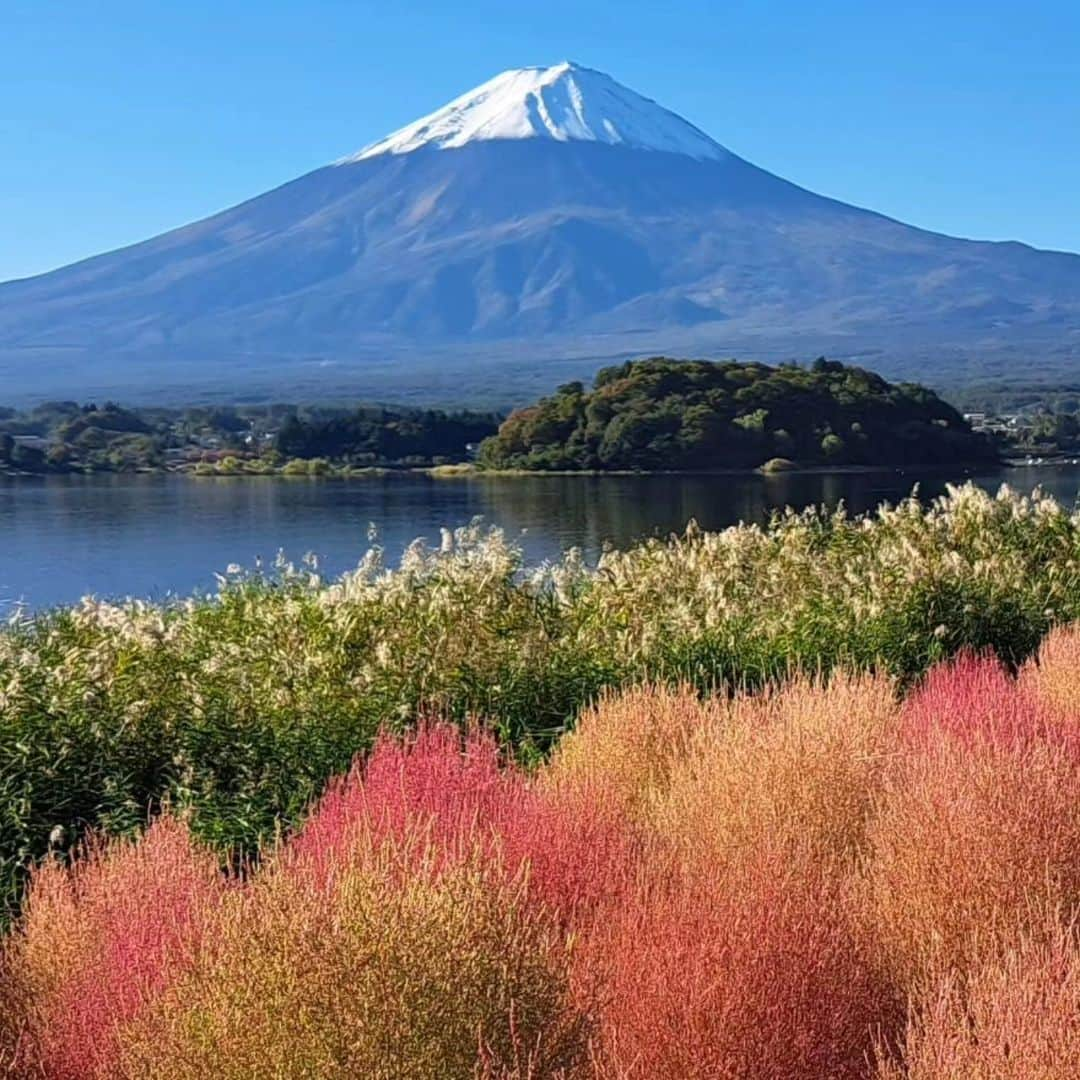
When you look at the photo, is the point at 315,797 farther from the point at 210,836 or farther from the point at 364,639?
the point at 364,639

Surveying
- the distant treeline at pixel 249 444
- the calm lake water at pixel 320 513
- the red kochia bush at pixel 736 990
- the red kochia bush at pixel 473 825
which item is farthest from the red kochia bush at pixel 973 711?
the distant treeline at pixel 249 444

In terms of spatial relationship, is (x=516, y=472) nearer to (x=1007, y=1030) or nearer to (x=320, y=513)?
(x=320, y=513)

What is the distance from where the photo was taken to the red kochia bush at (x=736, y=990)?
3.36 metres

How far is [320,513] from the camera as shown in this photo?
1294 inches

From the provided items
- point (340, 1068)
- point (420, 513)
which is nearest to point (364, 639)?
point (340, 1068)

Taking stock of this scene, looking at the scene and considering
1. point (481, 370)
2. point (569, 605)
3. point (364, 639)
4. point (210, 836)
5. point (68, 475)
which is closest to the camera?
point (210, 836)

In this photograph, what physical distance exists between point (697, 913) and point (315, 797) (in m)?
2.94

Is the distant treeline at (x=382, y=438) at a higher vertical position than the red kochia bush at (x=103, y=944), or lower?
higher

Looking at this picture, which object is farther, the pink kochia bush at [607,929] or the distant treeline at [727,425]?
the distant treeline at [727,425]

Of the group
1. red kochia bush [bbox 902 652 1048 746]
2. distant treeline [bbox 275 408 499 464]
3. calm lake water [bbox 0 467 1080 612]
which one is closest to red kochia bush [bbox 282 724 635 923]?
red kochia bush [bbox 902 652 1048 746]

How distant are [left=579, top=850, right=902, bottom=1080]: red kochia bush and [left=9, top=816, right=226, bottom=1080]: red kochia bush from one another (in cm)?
94

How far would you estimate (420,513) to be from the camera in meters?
32.4

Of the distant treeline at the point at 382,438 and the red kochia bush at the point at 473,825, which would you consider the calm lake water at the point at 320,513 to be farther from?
the red kochia bush at the point at 473,825

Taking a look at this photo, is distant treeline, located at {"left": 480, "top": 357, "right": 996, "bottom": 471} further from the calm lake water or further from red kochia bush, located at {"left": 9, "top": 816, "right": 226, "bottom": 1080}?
red kochia bush, located at {"left": 9, "top": 816, "right": 226, "bottom": 1080}
